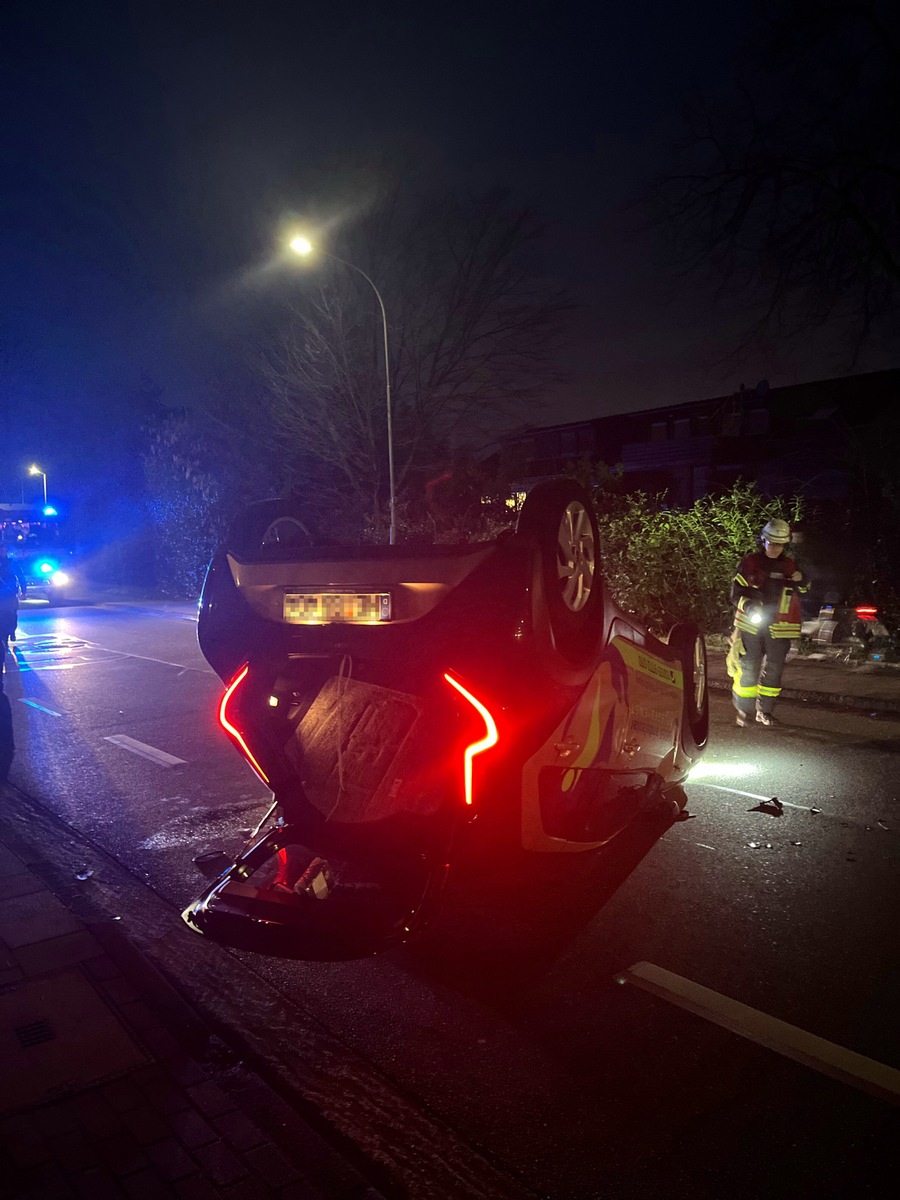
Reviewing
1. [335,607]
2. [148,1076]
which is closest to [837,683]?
[335,607]

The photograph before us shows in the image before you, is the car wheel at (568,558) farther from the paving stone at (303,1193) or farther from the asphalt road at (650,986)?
the paving stone at (303,1193)

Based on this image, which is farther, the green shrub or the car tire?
the green shrub

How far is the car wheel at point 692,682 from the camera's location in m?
5.15

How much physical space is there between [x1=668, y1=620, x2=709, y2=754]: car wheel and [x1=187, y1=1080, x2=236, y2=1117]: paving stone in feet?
10.7

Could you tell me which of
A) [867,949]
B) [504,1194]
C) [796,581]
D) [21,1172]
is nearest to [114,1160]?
[21,1172]

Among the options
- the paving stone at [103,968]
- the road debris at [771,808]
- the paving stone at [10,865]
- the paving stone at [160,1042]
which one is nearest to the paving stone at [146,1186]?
the paving stone at [160,1042]

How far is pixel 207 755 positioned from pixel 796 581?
18.3 ft

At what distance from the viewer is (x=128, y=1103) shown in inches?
107

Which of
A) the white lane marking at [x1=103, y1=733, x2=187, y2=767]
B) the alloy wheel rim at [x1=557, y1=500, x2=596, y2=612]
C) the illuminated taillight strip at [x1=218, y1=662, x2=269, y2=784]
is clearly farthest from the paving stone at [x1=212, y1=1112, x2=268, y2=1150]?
the white lane marking at [x1=103, y1=733, x2=187, y2=767]

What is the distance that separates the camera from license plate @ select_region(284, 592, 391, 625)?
3338 mm

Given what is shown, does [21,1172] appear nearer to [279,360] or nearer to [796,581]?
[796,581]

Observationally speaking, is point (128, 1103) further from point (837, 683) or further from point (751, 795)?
point (837, 683)

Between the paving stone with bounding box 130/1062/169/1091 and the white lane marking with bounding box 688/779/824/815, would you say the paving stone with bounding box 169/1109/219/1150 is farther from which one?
the white lane marking with bounding box 688/779/824/815

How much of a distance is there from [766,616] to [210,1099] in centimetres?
647
